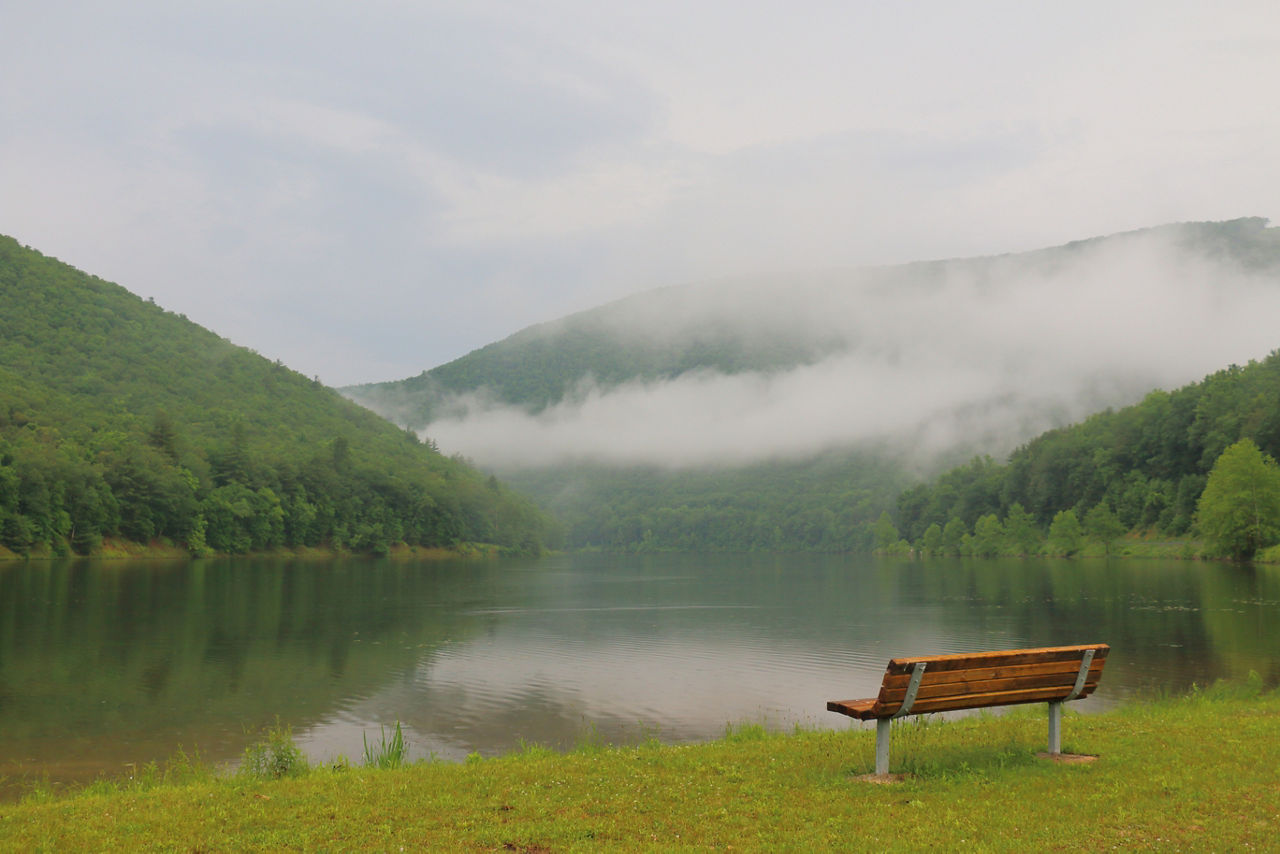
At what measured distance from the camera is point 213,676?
25719 mm

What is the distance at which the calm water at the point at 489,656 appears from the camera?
771 inches

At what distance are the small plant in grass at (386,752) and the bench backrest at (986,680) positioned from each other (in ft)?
23.2

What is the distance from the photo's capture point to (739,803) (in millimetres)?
9523

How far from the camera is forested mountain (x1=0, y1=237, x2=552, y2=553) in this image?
3740 inches

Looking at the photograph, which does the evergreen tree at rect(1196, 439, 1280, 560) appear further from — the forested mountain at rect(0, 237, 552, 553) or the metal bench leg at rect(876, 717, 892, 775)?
the forested mountain at rect(0, 237, 552, 553)

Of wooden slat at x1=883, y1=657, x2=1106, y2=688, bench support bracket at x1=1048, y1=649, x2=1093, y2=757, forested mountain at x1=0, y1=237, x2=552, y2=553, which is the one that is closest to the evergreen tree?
bench support bracket at x1=1048, y1=649, x2=1093, y2=757

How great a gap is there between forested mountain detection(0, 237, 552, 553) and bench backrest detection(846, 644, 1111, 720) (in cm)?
9337

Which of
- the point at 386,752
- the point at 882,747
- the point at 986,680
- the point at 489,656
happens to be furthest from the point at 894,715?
the point at 489,656

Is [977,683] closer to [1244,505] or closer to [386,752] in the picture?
[386,752]

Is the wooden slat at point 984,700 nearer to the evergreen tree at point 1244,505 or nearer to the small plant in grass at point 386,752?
the small plant in grass at point 386,752

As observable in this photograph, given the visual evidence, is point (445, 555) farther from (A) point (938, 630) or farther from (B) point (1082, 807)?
(B) point (1082, 807)

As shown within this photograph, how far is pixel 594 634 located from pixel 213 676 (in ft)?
57.2

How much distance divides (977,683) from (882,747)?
135 centimetres

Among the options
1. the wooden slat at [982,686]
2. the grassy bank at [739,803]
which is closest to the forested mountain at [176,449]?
the grassy bank at [739,803]
